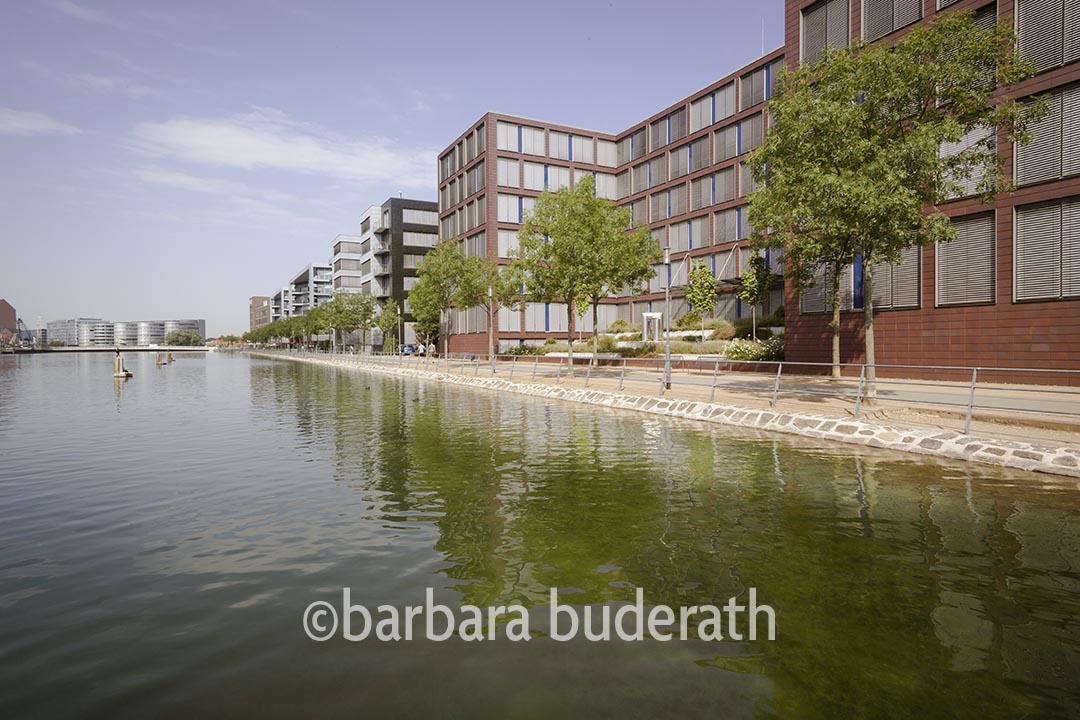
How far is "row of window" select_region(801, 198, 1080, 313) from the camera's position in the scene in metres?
23.0

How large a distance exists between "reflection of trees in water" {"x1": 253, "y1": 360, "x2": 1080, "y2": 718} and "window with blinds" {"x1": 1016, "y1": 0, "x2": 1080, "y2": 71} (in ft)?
67.3

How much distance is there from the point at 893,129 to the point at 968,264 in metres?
10.3

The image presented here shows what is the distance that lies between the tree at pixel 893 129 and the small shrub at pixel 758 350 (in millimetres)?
15632

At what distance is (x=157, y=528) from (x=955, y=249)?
96.6 ft

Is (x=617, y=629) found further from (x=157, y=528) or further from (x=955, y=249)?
(x=955, y=249)

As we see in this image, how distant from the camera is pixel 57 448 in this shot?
1452 cm

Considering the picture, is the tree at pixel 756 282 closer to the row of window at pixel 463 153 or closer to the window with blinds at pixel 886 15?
the window with blinds at pixel 886 15

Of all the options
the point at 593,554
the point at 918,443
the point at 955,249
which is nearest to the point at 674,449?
the point at 918,443

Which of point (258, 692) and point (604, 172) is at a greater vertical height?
point (604, 172)

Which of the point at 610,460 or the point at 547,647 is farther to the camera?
the point at 610,460

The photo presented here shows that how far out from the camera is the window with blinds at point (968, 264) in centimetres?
2505

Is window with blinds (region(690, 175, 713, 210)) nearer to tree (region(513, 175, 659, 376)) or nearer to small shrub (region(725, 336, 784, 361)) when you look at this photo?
small shrub (region(725, 336, 784, 361))

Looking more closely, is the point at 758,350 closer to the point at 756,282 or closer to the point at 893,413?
the point at 756,282

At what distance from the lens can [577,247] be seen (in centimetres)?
3297
